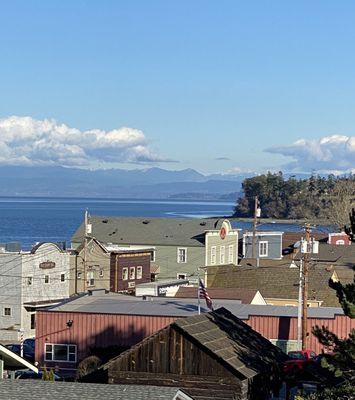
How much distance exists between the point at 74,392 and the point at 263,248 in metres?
68.7

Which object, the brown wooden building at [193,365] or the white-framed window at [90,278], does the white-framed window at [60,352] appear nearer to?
the brown wooden building at [193,365]

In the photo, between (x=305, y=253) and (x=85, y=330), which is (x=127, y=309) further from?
(x=305, y=253)

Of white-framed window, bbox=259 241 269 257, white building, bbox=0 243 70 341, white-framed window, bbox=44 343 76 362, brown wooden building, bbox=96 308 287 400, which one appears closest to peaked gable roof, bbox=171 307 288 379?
brown wooden building, bbox=96 308 287 400

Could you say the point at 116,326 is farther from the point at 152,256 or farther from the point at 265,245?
the point at 265,245

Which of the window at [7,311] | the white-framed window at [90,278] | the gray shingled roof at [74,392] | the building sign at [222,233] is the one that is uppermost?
the building sign at [222,233]

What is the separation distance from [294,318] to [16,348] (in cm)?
1387

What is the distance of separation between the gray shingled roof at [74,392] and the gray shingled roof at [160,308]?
20.9 meters

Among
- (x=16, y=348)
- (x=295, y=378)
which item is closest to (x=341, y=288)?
(x=295, y=378)

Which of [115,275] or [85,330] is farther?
[115,275]

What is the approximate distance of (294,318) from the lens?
43656 mm

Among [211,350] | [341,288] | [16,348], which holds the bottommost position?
[16,348]

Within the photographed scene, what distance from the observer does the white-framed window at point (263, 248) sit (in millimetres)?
87938

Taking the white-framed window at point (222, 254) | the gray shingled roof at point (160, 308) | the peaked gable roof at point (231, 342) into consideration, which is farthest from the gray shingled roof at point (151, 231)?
the peaked gable roof at point (231, 342)

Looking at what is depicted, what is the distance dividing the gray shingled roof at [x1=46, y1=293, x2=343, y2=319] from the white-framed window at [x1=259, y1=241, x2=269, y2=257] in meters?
38.4
